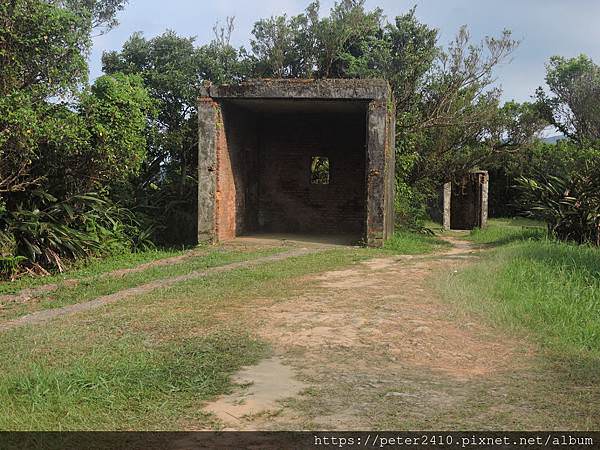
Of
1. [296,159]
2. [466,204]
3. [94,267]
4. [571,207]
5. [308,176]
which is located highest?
[296,159]

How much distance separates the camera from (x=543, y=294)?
647 cm

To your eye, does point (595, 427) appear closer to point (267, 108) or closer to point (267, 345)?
point (267, 345)

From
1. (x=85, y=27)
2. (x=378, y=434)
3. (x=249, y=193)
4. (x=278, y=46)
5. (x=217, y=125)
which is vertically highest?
(x=278, y=46)

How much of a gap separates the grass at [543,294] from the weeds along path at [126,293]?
11.0 feet

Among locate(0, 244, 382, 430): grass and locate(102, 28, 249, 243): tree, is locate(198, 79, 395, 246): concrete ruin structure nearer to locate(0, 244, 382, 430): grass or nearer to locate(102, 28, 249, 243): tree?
locate(102, 28, 249, 243): tree

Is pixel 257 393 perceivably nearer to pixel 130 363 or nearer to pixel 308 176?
pixel 130 363

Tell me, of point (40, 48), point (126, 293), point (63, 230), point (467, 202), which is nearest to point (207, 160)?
point (63, 230)

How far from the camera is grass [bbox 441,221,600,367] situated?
501 cm

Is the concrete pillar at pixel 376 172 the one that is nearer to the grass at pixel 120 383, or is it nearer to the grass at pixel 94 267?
the grass at pixel 94 267

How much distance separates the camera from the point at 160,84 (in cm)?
1477

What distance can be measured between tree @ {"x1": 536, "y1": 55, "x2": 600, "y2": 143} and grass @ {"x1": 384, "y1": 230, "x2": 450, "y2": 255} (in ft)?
53.5

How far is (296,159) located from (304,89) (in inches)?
150

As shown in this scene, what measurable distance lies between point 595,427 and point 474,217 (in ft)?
61.2

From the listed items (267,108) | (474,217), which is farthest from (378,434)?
(474,217)
